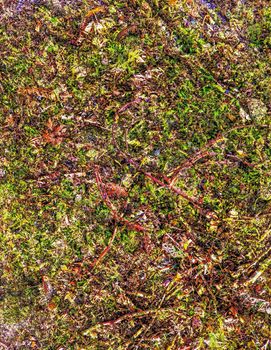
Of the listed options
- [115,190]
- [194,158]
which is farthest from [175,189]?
[115,190]

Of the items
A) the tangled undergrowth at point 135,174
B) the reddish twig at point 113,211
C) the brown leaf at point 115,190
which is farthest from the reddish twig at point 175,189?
the reddish twig at point 113,211

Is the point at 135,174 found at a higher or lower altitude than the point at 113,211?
higher

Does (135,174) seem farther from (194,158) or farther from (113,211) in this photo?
(194,158)

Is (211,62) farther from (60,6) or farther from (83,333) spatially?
(83,333)

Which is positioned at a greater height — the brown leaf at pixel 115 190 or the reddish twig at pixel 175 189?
the brown leaf at pixel 115 190

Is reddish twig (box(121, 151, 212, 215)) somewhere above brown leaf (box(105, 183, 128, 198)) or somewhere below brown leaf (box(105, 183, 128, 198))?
below

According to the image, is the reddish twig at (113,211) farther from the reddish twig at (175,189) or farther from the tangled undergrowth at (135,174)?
the reddish twig at (175,189)

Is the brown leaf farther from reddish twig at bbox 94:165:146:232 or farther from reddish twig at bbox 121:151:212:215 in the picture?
reddish twig at bbox 121:151:212:215

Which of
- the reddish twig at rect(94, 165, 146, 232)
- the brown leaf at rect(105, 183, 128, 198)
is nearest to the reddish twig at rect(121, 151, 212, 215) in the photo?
the brown leaf at rect(105, 183, 128, 198)
